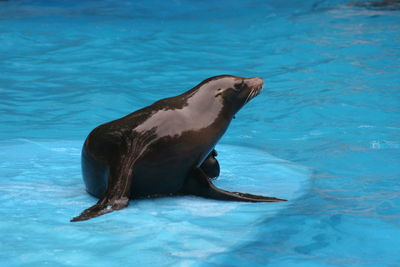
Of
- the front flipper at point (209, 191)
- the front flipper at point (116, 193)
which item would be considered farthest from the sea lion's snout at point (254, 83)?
the front flipper at point (116, 193)

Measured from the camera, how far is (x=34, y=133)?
7.00 meters

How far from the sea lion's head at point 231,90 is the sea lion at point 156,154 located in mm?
176

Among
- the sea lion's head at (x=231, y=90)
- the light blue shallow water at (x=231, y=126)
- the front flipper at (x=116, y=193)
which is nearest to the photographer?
the light blue shallow water at (x=231, y=126)

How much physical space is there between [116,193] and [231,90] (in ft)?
3.86

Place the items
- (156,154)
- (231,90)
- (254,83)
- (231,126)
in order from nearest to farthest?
(156,154)
(231,90)
(254,83)
(231,126)

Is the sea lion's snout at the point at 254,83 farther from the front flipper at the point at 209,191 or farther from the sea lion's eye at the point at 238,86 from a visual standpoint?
the front flipper at the point at 209,191

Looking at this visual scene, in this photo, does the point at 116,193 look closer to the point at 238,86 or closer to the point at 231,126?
the point at 238,86

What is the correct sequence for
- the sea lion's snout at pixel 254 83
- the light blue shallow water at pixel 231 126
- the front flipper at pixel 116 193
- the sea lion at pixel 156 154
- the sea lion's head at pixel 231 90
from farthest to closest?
the sea lion's snout at pixel 254 83
the sea lion's head at pixel 231 90
the sea lion at pixel 156 154
the front flipper at pixel 116 193
the light blue shallow water at pixel 231 126

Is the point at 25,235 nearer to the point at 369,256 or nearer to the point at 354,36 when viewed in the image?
the point at 369,256

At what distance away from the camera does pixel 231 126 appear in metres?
7.61

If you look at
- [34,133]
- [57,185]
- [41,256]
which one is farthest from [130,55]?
A: [41,256]

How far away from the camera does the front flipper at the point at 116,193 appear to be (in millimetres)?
3771

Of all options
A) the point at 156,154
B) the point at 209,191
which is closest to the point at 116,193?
the point at 156,154

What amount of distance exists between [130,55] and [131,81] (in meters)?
1.74
